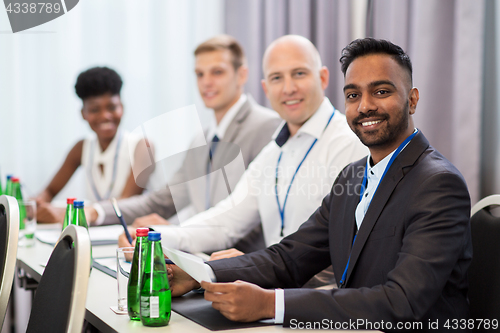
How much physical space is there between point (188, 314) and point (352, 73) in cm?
74

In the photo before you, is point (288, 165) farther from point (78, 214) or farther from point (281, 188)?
point (78, 214)

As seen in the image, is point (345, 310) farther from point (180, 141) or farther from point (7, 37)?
point (7, 37)

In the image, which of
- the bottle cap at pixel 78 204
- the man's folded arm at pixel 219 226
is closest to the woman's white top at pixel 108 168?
the man's folded arm at pixel 219 226

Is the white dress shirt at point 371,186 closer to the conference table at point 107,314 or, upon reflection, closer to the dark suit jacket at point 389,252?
the dark suit jacket at point 389,252

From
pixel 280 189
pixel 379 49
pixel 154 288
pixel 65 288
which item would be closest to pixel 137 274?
pixel 154 288

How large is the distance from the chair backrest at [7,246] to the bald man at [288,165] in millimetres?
598

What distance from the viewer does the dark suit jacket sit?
1.01 meters

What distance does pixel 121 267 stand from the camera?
116 centimetres

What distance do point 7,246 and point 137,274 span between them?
1.45 feet

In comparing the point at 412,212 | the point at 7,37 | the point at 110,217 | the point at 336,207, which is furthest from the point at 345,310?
the point at 7,37

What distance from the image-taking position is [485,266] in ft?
4.30

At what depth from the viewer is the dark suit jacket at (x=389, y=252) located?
101cm

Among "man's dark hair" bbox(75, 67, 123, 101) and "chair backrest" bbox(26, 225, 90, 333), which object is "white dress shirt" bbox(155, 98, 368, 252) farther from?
"man's dark hair" bbox(75, 67, 123, 101)

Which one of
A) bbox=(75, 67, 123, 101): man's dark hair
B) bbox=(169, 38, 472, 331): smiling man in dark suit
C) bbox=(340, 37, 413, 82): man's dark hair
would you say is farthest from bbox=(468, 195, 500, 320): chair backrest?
bbox=(75, 67, 123, 101): man's dark hair
